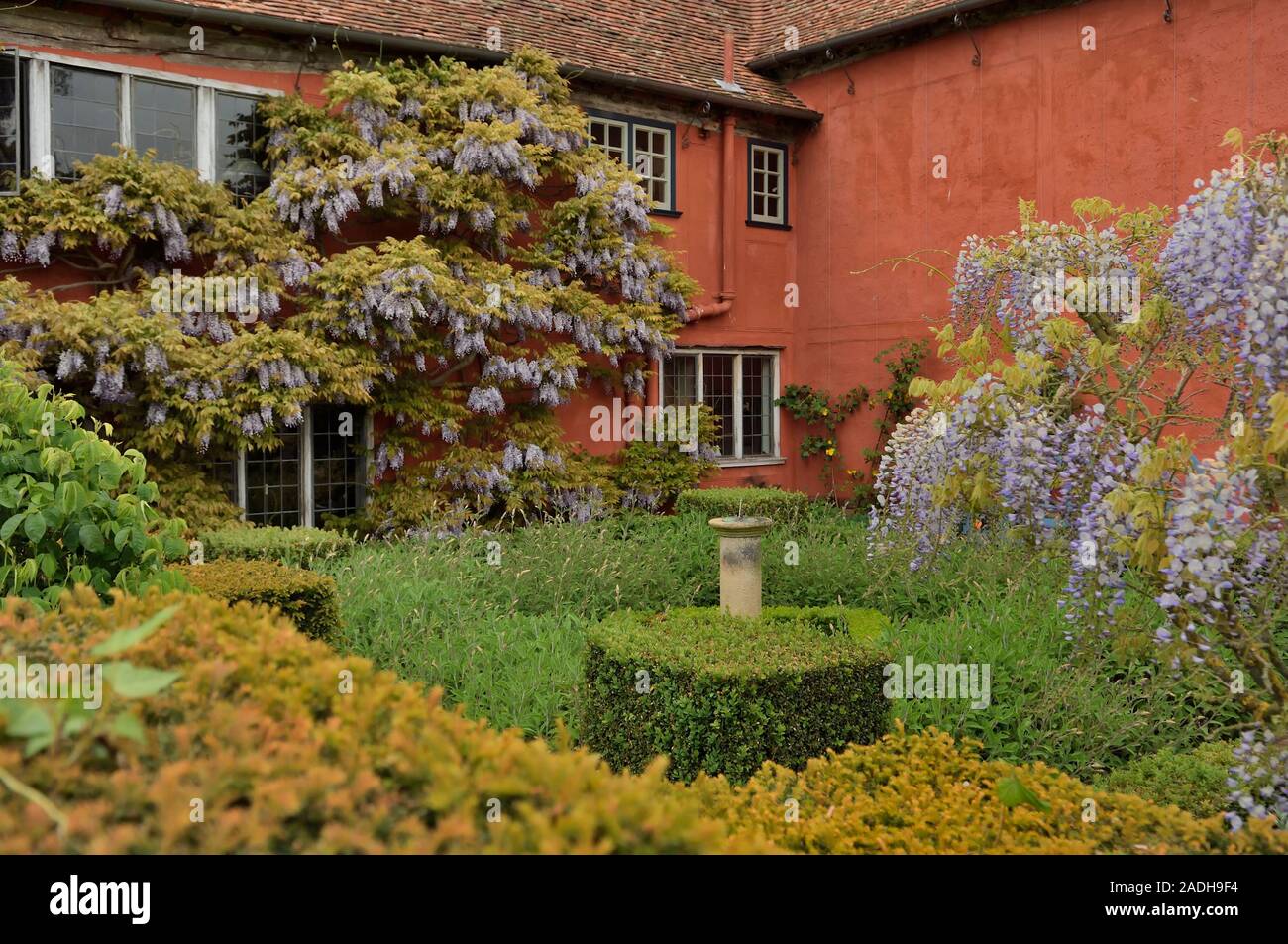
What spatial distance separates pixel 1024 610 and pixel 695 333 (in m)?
7.98

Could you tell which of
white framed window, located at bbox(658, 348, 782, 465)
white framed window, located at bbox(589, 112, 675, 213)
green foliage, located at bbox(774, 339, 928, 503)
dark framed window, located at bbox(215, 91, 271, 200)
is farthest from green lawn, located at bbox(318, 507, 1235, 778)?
white framed window, located at bbox(589, 112, 675, 213)

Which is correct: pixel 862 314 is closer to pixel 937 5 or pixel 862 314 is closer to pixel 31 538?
pixel 937 5

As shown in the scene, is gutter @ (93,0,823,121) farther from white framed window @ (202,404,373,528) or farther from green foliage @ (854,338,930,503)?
white framed window @ (202,404,373,528)

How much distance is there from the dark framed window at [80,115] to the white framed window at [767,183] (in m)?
8.04

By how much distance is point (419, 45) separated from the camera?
38.5 ft

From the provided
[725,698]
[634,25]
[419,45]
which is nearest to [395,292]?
[419,45]

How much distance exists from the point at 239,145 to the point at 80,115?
1475 millimetres

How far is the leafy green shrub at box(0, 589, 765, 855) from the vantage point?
150cm

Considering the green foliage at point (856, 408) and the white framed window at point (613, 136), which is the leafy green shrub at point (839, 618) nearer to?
the green foliage at point (856, 408)

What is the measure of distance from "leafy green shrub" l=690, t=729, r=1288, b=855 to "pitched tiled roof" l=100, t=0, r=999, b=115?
9.70 metres

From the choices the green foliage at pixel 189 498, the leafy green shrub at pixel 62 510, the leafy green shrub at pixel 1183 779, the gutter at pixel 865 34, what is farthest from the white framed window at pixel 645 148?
the leafy green shrub at pixel 1183 779

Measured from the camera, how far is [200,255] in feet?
34.6

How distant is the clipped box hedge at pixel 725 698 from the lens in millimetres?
4723
